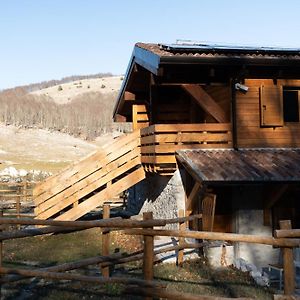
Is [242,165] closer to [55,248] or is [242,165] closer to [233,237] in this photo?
[233,237]

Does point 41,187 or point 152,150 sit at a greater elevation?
point 152,150

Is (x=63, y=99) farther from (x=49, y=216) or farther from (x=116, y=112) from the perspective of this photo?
(x=49, y=216)

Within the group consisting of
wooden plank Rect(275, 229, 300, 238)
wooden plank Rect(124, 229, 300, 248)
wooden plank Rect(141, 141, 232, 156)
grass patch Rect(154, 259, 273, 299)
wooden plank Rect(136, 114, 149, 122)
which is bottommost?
grass patch Rect(154, 259, 273, 299)

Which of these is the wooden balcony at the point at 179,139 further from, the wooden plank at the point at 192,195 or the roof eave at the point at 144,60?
the roof eave at the point at 144,60

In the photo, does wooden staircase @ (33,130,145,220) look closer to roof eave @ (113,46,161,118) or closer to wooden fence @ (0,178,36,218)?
roof eave @ (113,46,161,118)

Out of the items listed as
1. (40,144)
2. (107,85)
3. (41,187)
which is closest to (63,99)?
(107,85)

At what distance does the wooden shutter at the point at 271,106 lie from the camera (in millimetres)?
12258

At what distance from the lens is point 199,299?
509 cm

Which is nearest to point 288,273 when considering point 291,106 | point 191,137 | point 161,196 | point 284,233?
point 284,233

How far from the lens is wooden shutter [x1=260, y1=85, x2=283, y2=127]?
12258 millimetres

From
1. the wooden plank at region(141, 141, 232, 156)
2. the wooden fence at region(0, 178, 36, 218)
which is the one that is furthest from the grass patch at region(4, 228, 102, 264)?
the wooden fence at region(0, 178, 36, 218)

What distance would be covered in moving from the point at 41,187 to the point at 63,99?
12951 cm

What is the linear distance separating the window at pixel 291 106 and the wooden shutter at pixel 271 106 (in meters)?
0.51

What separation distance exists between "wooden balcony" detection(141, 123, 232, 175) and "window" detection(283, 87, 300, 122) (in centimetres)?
210
